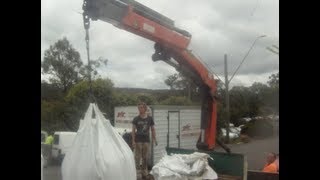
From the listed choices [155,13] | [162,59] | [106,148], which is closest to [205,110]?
[162,59]

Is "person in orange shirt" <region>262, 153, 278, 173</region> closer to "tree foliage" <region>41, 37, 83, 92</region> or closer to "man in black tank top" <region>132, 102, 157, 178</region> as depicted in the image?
"man in black tank top" <region>132, 102, 157, 178</region>

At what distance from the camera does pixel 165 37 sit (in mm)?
6352

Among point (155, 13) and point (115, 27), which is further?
point (155, 13)

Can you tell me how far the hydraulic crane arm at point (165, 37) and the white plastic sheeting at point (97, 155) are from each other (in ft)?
3.38

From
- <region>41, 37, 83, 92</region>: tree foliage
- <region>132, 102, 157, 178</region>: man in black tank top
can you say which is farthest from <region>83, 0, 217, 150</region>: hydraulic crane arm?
<region>41, 37, 83, 92</region>: tree foliage

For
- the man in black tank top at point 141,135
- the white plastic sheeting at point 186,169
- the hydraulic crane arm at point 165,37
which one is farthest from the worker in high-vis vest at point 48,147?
the white plastic sheeting at point 186,169

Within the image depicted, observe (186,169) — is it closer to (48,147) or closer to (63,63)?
(48,147)

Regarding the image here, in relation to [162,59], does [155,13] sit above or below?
above

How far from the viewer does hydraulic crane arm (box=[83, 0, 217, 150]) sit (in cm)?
519

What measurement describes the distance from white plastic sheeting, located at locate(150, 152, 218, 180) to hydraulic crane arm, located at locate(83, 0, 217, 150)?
5.87ft

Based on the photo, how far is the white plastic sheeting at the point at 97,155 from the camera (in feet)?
13.4
